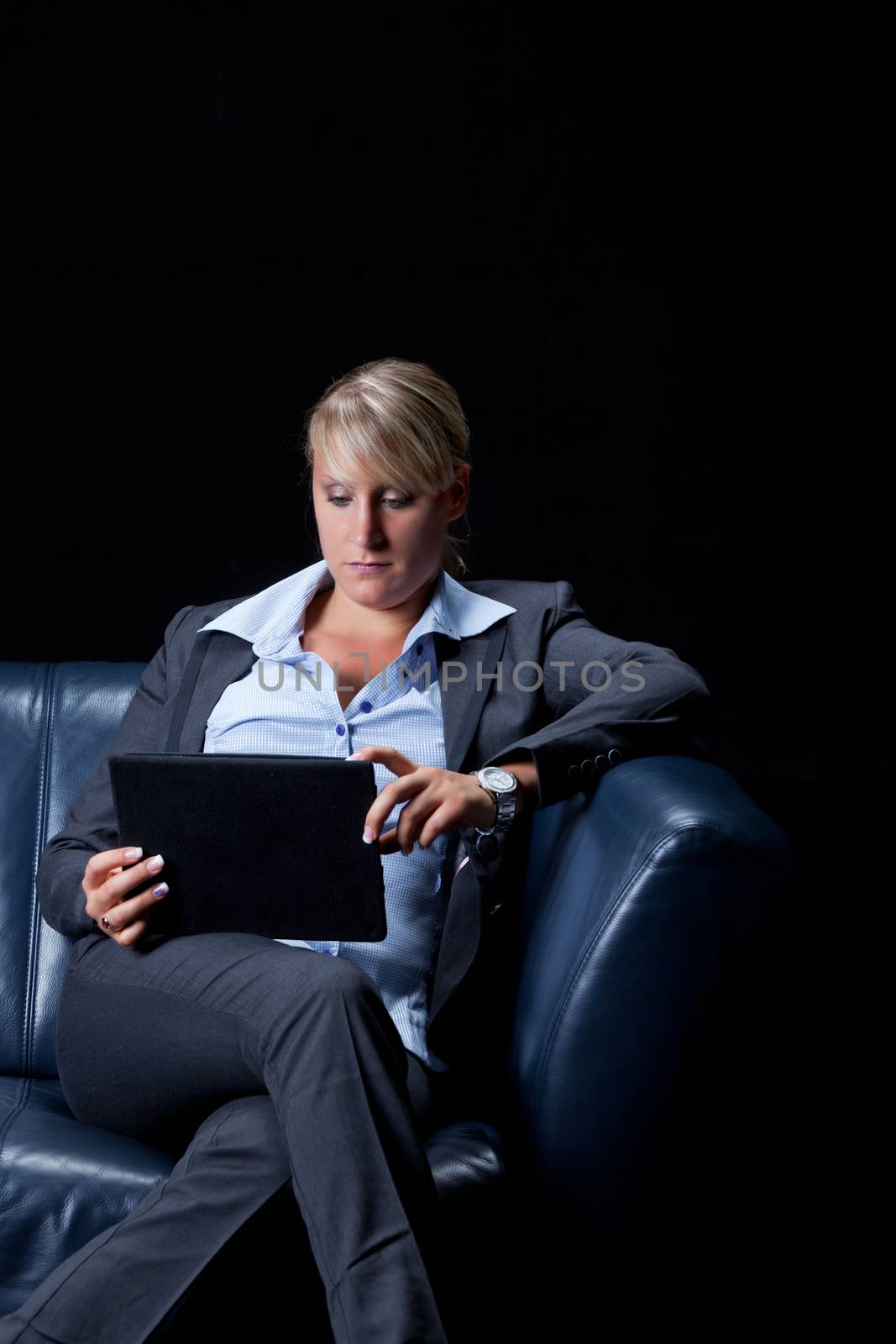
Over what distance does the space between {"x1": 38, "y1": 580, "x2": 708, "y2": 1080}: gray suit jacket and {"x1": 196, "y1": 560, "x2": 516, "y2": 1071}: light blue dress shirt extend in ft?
0.07

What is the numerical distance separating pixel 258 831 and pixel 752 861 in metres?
0.52

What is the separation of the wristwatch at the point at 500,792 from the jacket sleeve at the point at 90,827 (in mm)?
432

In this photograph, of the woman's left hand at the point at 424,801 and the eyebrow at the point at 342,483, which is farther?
the eyebrow at the point at 342,483

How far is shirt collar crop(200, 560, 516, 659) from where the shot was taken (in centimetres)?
185

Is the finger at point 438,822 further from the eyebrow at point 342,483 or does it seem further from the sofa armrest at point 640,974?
the eyebrow at point 342,483

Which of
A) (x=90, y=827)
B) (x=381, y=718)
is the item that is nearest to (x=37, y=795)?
(x=90, y=827)

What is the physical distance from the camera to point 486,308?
11.4ft

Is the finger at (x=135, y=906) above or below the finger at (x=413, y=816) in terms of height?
below

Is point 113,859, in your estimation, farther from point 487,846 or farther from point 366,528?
point 366,528

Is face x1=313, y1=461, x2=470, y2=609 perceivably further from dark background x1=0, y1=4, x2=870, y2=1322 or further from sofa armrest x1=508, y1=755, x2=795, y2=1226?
dark background x1=0, y1=4, x2=870, y2=1322

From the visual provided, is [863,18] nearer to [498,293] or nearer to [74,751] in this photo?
[498,293]

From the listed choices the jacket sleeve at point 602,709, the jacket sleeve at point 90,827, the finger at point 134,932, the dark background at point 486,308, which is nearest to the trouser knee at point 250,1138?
the finger at point 134,932

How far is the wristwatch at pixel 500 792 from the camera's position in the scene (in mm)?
1535

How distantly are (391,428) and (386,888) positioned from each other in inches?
23.7
